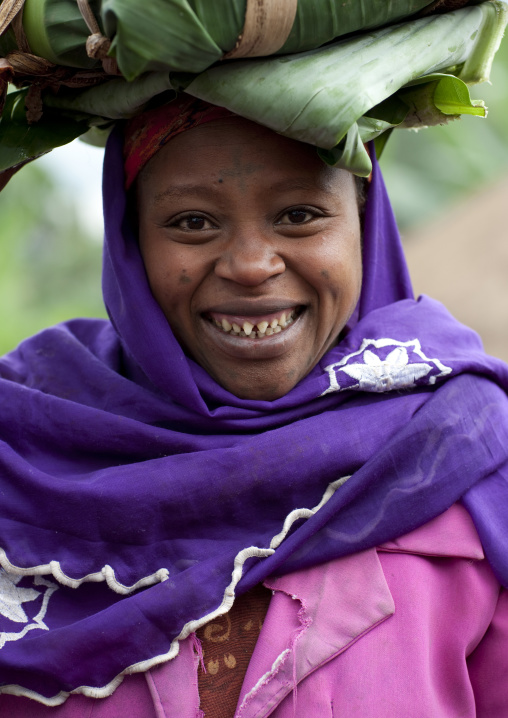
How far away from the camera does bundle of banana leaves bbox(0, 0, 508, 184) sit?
1521 millimetres

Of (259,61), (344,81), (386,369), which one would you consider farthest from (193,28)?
(386,369)

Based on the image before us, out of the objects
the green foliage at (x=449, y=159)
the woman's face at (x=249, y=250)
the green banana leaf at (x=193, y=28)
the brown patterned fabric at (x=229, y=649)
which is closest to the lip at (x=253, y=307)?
the woman's face at (x=249, y=250)

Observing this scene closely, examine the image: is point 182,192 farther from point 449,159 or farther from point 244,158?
point 449,159

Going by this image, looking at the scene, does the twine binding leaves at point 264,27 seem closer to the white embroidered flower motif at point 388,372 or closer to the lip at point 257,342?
the lip at point 257,342

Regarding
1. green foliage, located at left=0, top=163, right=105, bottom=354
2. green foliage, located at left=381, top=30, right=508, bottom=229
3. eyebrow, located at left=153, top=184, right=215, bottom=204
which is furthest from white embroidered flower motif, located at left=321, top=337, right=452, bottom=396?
green foliage, located at left=381, top=30, right=508, bottom=229

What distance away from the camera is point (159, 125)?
6.06ft

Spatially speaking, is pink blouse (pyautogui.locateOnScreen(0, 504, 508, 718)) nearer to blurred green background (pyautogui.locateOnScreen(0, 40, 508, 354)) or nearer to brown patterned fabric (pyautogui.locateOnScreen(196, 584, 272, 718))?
brown patterned fabric (pyautogui.locateOnScreen(196, 584, 272, 718))

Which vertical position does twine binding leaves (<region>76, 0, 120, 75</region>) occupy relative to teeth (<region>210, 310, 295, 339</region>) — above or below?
above

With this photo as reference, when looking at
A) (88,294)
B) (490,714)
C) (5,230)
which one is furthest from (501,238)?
(490,714)

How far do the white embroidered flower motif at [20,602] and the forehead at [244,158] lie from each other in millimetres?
927

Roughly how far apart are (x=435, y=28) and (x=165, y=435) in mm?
1054

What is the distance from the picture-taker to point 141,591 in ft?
5.98

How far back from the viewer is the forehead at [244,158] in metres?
1.78

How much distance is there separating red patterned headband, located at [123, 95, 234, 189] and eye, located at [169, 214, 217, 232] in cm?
16
